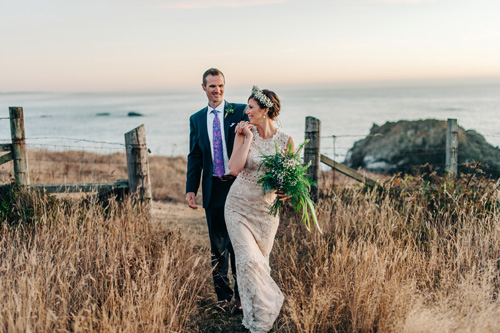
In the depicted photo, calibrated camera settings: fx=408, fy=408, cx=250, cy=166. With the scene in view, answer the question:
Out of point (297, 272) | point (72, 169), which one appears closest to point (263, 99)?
point (297, 272)

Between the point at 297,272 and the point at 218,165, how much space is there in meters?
1.37

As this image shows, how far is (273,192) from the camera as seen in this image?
149 inches

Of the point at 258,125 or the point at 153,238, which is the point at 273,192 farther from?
the point at 153,238

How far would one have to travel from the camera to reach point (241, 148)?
12.3 feet

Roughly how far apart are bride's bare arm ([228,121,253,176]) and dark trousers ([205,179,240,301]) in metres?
0.50

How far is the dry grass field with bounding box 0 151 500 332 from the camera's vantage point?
3.21 meters

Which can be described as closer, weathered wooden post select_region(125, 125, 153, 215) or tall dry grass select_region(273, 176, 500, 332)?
tall dry grass select_region(273, 176, 500, 332)

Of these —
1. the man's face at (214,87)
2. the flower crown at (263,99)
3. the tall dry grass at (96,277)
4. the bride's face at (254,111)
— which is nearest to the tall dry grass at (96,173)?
the tall dry grass at (96,277)

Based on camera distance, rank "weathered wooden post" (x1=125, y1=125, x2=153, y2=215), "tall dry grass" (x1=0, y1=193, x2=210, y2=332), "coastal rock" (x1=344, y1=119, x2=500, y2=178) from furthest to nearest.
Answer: "coastal rock" (x1=344, y1=119, x2=500, y2=178)
"weathered wooden post" (x1=125, y1=125, x2=153, y2=215)
"tall dry grass" (x1=0, y1=193, x2=210, y2=332)

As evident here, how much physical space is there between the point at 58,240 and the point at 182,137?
31.9 metres

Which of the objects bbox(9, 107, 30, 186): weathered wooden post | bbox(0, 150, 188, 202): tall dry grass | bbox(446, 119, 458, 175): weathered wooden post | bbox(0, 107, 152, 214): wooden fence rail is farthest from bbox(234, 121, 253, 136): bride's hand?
bbox(446, 119, 458, 175): weathered wooden post

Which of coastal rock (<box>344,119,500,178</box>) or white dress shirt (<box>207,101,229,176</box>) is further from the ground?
white dress shirt (<box>207,101,229,176</box>)

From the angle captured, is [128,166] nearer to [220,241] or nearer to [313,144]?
[220,241]

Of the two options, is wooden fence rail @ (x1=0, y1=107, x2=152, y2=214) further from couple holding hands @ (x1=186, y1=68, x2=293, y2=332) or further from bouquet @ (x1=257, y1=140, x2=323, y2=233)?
bouquet @ (x1=257, y1=140, x2=323, y2=233)
